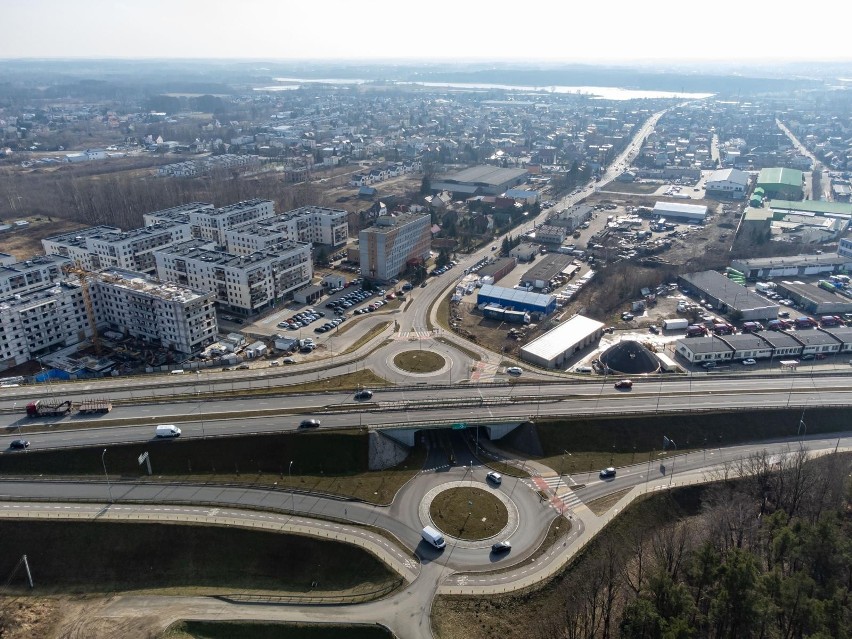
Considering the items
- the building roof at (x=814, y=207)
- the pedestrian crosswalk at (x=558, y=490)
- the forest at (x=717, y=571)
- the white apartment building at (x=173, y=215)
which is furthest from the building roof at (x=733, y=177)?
the pedestrian crosswalk at (x=558, y=490)

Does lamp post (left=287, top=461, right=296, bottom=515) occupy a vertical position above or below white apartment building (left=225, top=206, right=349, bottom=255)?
below

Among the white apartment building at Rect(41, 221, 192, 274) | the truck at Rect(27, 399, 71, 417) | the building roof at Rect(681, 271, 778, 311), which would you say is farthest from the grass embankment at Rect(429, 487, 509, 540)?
the white apartment building at Rect(41, 221, 192, 274)

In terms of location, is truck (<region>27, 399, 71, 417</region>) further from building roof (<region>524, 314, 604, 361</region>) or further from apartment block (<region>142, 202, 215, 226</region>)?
apartment block (<region>142, 202, 215, 226</region>)

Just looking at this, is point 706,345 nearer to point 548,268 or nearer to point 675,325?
point 675,325

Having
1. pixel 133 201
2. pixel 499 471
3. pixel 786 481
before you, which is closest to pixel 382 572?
pixel 499 471

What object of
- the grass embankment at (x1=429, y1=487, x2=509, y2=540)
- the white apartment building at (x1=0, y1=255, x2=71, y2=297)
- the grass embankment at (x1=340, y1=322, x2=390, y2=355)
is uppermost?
the white apartment building at (x1=0, y1=255, x2=71, y2=297)

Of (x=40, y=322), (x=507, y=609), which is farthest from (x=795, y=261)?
(x=40, y=322)
